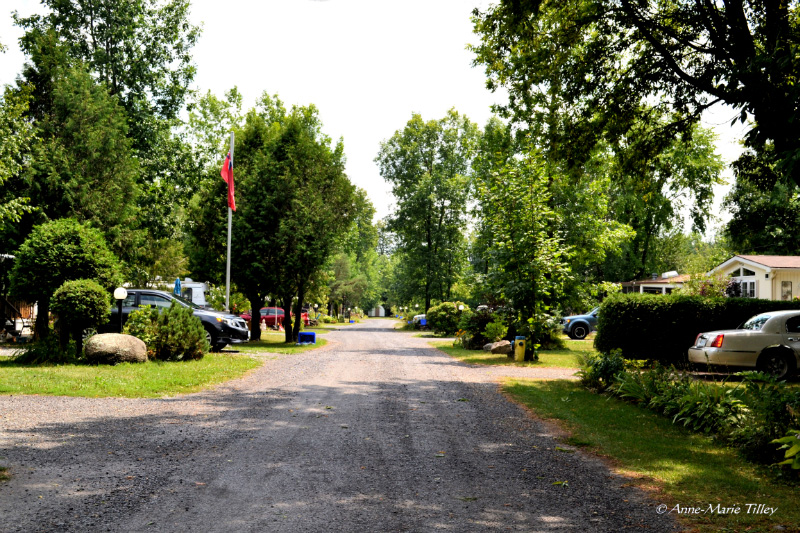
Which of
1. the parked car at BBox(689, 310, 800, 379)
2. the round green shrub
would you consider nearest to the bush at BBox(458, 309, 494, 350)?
the parked car at BBox(689, 310, 800, 379)

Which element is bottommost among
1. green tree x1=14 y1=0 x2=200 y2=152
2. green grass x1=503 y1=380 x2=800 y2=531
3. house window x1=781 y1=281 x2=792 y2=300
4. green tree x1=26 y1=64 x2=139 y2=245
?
green grass x1=503 y1=380 x2=800 y2=531

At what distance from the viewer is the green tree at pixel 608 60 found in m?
11.4

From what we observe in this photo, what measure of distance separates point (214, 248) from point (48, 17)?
1197 cm

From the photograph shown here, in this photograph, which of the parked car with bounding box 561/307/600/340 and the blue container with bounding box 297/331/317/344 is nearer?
the blue container with bounding box 297/331/317/344

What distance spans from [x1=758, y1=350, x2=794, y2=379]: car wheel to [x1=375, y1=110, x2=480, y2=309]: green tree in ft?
106

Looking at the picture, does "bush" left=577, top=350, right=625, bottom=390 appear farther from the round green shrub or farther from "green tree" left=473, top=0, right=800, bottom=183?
the round green shrub

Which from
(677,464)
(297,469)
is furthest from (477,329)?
(297,469)

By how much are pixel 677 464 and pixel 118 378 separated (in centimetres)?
1003

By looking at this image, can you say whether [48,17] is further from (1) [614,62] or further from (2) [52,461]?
(2) [52,461]

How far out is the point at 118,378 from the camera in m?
11.5

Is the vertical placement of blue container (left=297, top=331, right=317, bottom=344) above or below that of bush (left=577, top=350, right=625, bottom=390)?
below

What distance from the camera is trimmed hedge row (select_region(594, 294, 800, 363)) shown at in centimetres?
1491

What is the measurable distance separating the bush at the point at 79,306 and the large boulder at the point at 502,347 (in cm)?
1188

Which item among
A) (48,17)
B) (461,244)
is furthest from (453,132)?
(48,17)
